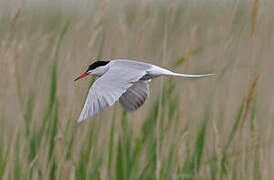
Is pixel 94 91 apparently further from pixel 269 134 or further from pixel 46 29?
pixel 46 29

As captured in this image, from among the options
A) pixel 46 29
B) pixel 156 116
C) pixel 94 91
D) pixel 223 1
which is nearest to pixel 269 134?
pixel 156 116

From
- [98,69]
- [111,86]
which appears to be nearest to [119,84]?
[111,86]

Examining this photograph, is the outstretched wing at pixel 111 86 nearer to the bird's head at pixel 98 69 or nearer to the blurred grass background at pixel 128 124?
the bird's head at pixel 98 69

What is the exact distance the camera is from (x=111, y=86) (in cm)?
190

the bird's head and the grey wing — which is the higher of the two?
the bird's head

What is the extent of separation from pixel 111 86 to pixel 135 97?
0.39 metres

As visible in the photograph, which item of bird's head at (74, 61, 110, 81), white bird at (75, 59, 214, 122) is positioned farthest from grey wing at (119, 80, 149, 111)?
bird's head at (74, 61, 110, 81)

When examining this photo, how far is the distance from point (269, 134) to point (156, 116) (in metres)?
0.48

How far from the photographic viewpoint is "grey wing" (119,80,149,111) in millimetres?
2227

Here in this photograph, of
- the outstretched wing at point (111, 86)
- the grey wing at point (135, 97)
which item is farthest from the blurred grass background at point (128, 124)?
the outstretched wing at point (111, 86)

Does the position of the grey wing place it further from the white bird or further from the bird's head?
the bird's head

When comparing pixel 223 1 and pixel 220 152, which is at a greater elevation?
pixel 223 1

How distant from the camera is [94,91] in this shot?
6.20ft

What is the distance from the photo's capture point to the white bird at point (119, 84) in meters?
1.80
